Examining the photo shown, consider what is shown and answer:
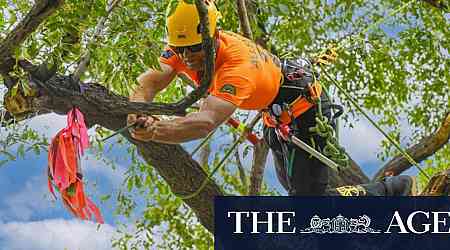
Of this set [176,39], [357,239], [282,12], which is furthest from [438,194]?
[176,39]

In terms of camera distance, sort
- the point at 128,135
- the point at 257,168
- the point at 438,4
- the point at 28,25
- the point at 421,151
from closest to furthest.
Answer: the point at 28,25 → the point at 128,135 → the point at 257,168 → the point at 421,151 → the point at 438,4

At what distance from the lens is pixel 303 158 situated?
414cm

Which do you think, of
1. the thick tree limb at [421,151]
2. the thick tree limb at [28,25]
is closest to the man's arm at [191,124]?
the thick tree limb at [28,25]

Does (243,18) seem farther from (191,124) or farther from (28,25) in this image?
(28,25)

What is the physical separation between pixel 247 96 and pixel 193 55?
11.1 inches

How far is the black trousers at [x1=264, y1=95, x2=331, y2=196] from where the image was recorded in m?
4.01

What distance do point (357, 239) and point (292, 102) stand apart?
2.18 feet

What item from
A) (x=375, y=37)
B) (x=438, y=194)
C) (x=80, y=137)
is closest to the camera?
(x=80, y=137)

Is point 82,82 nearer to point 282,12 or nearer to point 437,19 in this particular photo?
point 282,12

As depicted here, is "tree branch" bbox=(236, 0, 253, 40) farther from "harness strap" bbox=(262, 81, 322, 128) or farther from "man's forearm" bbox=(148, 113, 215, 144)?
"man's forearm" bbox=(148, 113, 215, 144)

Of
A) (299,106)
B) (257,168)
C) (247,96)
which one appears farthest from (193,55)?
(257,168)

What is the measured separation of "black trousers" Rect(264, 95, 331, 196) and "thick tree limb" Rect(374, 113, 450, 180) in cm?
149

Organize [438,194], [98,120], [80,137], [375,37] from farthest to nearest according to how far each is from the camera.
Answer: [375,37]
[98,120]
[438,194]
[80,137]

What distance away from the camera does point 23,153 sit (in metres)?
4.01
